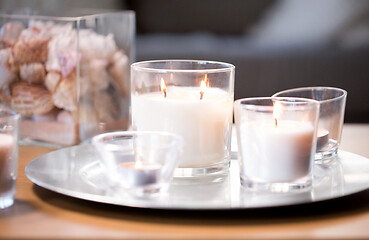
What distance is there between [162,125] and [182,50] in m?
1.46

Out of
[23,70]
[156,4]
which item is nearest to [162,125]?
[23,70]

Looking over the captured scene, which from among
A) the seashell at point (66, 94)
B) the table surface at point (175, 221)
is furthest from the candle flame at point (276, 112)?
the seashell at point (66, 94)

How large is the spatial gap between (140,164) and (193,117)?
0.42 feet

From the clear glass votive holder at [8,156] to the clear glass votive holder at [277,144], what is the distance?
27 cm

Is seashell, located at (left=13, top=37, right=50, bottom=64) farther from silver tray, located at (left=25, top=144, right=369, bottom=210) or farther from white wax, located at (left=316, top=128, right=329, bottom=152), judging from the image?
white wax, located at (left=316, top=128, right=329, bottom=152)

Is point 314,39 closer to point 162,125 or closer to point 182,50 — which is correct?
point 182,50

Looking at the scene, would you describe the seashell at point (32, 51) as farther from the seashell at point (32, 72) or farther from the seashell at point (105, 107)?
the seashell at point (105, 107)

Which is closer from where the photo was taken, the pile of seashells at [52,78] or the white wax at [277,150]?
the white wax at [277,150]

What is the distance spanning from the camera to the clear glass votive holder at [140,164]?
66 centimetres

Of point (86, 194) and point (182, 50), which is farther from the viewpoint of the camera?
point (182, 50)

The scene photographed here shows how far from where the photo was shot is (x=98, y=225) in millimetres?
605

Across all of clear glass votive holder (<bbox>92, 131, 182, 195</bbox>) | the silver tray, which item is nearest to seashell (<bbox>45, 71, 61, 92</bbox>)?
the silver tray

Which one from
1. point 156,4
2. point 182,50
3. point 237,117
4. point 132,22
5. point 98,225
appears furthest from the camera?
point 156,4

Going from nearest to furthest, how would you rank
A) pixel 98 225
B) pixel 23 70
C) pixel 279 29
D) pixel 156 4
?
pixel 98 225, pixel 23 70, pixel 279 29, pixel 156 4
